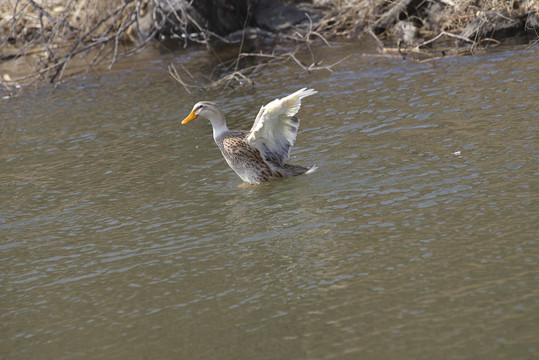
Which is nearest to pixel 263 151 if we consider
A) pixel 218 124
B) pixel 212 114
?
pixel 218 124

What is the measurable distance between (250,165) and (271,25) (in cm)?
989

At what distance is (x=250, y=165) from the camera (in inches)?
363

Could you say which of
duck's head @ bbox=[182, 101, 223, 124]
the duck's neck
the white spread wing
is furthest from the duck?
duck's head @ bbox=[182, 101, 223, 124]

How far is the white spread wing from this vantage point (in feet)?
28.3

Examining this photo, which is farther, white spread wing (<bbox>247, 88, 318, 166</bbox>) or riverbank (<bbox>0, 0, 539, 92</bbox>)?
riverbank (<bbox>0, 0, 539, 92</bbox>)

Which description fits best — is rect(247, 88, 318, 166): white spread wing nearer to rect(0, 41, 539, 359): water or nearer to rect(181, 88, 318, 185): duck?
rect(181, 88, 318, 185): duck

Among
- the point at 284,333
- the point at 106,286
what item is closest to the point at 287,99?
the point at 106,286

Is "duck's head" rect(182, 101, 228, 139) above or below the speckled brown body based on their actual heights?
above

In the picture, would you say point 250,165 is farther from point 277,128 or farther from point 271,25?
point 271,25

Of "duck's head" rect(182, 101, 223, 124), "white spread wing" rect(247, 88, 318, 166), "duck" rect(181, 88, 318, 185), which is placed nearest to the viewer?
"white spread wing" rect(247, 88, 318, 166)

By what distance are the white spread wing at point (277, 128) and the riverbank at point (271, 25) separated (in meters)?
5.59

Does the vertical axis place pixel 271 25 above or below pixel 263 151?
above

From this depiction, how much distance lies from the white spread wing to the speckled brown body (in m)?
0.09

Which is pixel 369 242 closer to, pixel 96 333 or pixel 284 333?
pixel 284 333
